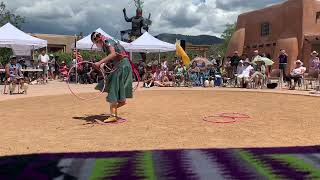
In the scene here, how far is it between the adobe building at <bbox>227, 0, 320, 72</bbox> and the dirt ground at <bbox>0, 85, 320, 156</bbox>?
65.5ft

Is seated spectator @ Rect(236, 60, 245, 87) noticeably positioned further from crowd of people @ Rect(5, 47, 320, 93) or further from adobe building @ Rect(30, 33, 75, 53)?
adobe building @ Rect(30, 33, 75, 53)

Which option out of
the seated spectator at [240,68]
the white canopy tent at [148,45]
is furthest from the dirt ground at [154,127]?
the white canopy tent at [148,45]

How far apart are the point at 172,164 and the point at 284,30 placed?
30.1 metres

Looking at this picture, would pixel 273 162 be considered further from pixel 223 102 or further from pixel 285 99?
pixel 285 99

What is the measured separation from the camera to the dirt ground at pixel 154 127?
6.14m

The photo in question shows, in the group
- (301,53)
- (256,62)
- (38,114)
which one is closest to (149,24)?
(301,53)

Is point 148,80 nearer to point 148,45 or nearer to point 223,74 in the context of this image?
point 223,74

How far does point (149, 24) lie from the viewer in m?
37.7

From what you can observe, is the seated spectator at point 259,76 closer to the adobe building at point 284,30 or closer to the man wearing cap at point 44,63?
the man wearing cap at point 44,63

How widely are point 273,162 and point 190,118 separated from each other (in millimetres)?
4196

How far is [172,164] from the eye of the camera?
4832mm

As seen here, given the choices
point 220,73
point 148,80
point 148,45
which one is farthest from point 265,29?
point 148,80

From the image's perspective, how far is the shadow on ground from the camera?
4.37m

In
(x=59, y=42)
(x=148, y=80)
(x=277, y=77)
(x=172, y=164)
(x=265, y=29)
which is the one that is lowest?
(x=172, y=164)
